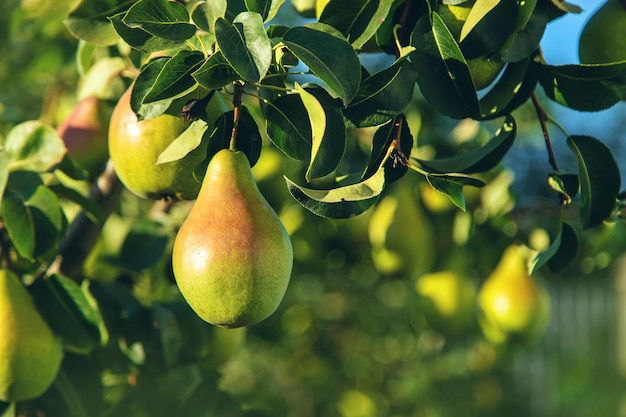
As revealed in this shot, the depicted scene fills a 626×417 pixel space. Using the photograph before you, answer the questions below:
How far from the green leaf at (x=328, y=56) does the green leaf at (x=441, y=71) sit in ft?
0.38

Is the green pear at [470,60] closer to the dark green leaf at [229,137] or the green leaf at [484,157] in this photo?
the green leaf at [484,157]

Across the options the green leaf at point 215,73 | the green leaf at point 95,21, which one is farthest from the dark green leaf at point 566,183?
the green leaf at point 95,21

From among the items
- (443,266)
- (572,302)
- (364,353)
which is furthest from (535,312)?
(572,302)

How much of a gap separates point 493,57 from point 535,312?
942 millimetres

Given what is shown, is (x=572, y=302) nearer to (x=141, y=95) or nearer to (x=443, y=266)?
(x=443, y=266)

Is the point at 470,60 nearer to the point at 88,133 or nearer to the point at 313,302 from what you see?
the point at 88,133

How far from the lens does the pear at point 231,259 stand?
0.65 meters

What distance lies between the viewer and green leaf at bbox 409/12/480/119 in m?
0.72

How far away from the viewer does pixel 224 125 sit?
75 cm

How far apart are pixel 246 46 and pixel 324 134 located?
10 centimetres

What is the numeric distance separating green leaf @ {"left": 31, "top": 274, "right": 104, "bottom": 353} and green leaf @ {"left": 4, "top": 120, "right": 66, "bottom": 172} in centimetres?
15

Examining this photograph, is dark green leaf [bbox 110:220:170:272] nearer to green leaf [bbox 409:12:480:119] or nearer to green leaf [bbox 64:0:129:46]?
green leaf [bbox 64:0:129:46]

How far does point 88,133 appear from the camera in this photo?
1153 mm

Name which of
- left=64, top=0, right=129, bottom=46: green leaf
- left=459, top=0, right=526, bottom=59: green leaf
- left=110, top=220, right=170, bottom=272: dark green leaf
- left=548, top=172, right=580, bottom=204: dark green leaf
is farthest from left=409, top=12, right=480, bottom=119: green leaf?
left=110, top=220, right=170, bottom=272: dark green leaf
